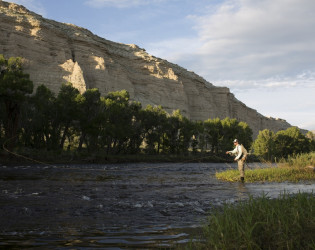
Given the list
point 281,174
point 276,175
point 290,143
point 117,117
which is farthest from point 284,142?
point 276,175

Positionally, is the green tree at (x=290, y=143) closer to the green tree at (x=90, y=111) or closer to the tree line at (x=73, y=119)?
the tree line at (x=73, y=119)

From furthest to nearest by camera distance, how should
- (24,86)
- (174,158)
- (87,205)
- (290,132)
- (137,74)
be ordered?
(137,74)
(290,132)
(174,158)
(24,86)
(87,205)

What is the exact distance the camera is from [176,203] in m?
11.3

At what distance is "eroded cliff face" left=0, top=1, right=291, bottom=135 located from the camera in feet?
310

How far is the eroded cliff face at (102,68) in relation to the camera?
9456 cm

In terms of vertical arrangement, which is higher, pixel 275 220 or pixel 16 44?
pixel 16 44

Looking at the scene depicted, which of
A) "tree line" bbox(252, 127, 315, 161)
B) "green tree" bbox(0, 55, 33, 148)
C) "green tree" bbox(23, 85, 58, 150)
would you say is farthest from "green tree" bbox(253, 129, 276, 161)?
"green tree" bbox(0, 55, 33, 148)

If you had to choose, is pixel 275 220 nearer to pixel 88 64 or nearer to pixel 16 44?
pixel 16 44

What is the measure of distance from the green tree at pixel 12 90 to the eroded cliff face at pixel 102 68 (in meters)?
49.5

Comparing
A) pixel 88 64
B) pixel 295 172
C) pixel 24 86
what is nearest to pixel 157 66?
pixel 88 64

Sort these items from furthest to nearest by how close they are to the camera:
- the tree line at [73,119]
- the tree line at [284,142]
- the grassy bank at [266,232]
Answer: the tree line at [284,142], the tree line at [73,119], the grassy bank at [266,232]

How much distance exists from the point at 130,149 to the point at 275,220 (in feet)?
208

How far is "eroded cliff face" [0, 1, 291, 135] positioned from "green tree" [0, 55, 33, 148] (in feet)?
162

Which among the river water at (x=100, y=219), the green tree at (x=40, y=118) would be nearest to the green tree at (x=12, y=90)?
the green tree at (x=40, y=118)
